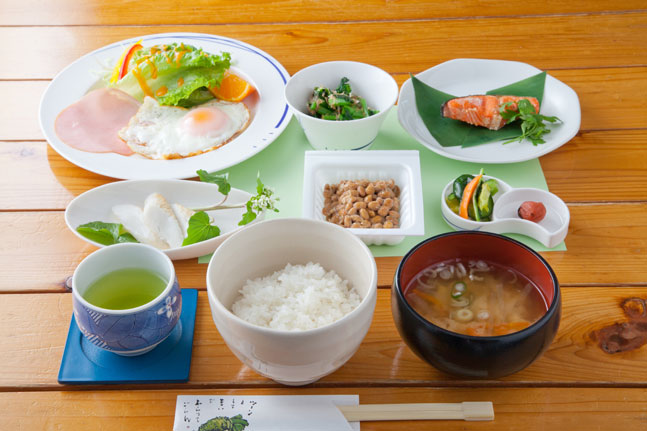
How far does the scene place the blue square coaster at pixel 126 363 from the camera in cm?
111

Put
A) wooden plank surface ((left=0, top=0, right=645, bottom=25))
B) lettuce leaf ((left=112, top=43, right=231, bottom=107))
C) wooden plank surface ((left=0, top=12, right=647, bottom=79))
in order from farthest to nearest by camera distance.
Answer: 1. wooden plank surface ((left=0, top=0, right=645, bottom=25))
2. wooden plank surface ((left=0, top=12, right=647, bottom=79))
3. lettuce leaf ((left=112, top=43, right=231, bottom=107))

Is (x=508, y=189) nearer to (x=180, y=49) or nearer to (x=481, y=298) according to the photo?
(x=481, y=298)

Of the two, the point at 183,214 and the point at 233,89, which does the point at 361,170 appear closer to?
the point at 183,214

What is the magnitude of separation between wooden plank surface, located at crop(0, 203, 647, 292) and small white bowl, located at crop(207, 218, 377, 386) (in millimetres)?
206

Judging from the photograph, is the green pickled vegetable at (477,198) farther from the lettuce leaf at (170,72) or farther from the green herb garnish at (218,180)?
the lettuce leaf at (170,72)

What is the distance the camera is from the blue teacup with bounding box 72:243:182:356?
40.3 inches

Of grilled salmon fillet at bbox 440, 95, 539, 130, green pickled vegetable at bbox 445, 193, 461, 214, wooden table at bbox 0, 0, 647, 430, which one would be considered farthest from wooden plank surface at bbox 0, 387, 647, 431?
grilled salmon fillet at bbox 440, 95, 539, 130

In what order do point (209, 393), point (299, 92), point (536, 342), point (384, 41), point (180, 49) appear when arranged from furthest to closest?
point (384, 41), point (180, 49), point (299, 92), point (209, 393), point (536, 342)

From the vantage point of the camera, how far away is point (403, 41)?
Result: 6.72ft

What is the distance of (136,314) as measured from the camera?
1.02m

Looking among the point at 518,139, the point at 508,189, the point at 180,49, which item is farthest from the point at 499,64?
the point at 180,49

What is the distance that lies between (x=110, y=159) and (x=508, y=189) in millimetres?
1010

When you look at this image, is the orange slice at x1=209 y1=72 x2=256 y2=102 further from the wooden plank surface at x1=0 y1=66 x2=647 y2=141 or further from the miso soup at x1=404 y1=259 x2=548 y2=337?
the miso soup at x1=404 y1=259 x2=548 y2=337

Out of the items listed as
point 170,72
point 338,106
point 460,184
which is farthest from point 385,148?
point 170,72
